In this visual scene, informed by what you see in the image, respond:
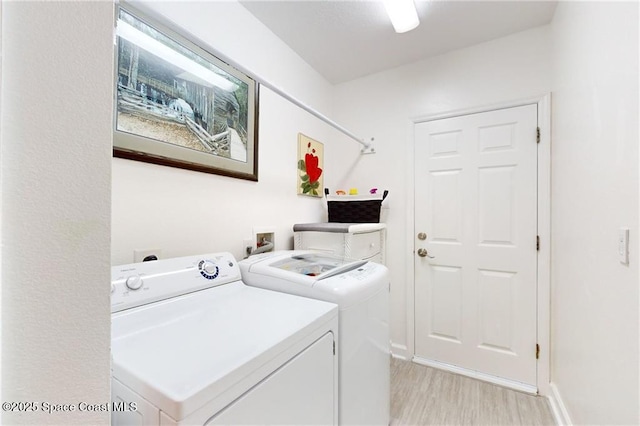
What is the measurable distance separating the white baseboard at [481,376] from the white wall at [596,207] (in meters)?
0.21

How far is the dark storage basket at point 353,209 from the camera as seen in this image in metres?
2.16

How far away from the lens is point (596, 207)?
1.17 meters

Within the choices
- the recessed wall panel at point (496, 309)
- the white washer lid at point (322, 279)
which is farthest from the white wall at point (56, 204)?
the recessed wall panel at point (496, 309)

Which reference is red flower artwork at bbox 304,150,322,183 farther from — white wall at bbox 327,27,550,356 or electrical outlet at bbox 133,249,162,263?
electrical outlet at bbox 133,249,162,263

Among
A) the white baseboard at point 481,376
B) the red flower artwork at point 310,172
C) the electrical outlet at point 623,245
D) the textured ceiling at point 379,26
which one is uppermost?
the textured ceiling at point 379,26

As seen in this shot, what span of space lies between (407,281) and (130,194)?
2.03 meters

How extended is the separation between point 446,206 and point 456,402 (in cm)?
136

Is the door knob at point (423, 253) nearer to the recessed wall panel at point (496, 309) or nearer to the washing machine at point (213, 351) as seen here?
the recessed wall panel at point (496, 309)

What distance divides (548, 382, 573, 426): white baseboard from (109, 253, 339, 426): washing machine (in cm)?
145

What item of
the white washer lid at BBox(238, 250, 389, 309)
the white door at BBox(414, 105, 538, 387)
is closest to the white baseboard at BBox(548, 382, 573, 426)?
the white door at BBox(414, 105, 538, 387)

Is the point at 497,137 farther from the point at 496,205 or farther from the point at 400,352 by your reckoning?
the point at 400,352

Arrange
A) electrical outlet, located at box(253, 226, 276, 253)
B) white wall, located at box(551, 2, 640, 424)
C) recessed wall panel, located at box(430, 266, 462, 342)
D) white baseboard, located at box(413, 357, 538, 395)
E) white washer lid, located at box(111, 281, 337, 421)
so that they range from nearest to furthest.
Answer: white washer lid, located at box(111, 281, 337, 421), white wall, located at box(551, 2, 640, 424), electrical outlet, located at box(253, 226, 276, 253), white baseboard, located at box(413, 357, 538, 395), recessed wall panel, located at box(430, 266, 462, 342)

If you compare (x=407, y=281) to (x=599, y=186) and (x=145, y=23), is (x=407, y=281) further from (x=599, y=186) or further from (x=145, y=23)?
(x=145, y=23)

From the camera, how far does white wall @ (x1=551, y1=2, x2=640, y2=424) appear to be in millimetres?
921
